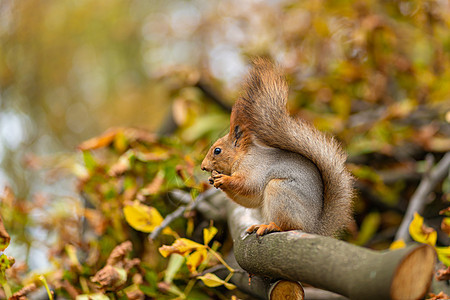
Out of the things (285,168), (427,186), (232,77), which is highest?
(232,77)

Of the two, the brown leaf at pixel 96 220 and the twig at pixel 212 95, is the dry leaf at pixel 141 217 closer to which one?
the brown leaf at pixel 96 220

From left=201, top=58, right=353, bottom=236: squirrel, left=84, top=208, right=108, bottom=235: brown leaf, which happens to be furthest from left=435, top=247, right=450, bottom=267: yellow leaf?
left=84, top=208, right=108, bottom=235: brown leaf

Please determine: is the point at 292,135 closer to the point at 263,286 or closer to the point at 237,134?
the point at 237,134

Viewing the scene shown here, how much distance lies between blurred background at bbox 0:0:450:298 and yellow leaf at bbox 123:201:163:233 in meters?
0.15

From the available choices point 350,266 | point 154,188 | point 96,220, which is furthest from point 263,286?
point 96,220

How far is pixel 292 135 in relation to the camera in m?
0.55

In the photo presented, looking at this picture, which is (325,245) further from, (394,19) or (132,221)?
(394,19)

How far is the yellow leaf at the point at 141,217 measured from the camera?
0.75m

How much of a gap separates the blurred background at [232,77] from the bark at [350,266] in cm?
27

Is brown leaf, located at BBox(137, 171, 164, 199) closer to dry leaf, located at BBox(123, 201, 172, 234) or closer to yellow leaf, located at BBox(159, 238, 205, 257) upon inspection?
dry leaf, located at BBox(123, 201, 172, 234)

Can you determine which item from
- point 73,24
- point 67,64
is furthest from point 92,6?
point 67,64

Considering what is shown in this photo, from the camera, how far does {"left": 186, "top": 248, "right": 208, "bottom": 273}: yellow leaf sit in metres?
0.67

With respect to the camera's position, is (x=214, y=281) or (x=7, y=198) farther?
(x=7, y=198)

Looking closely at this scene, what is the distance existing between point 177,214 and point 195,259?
0.12 metres
